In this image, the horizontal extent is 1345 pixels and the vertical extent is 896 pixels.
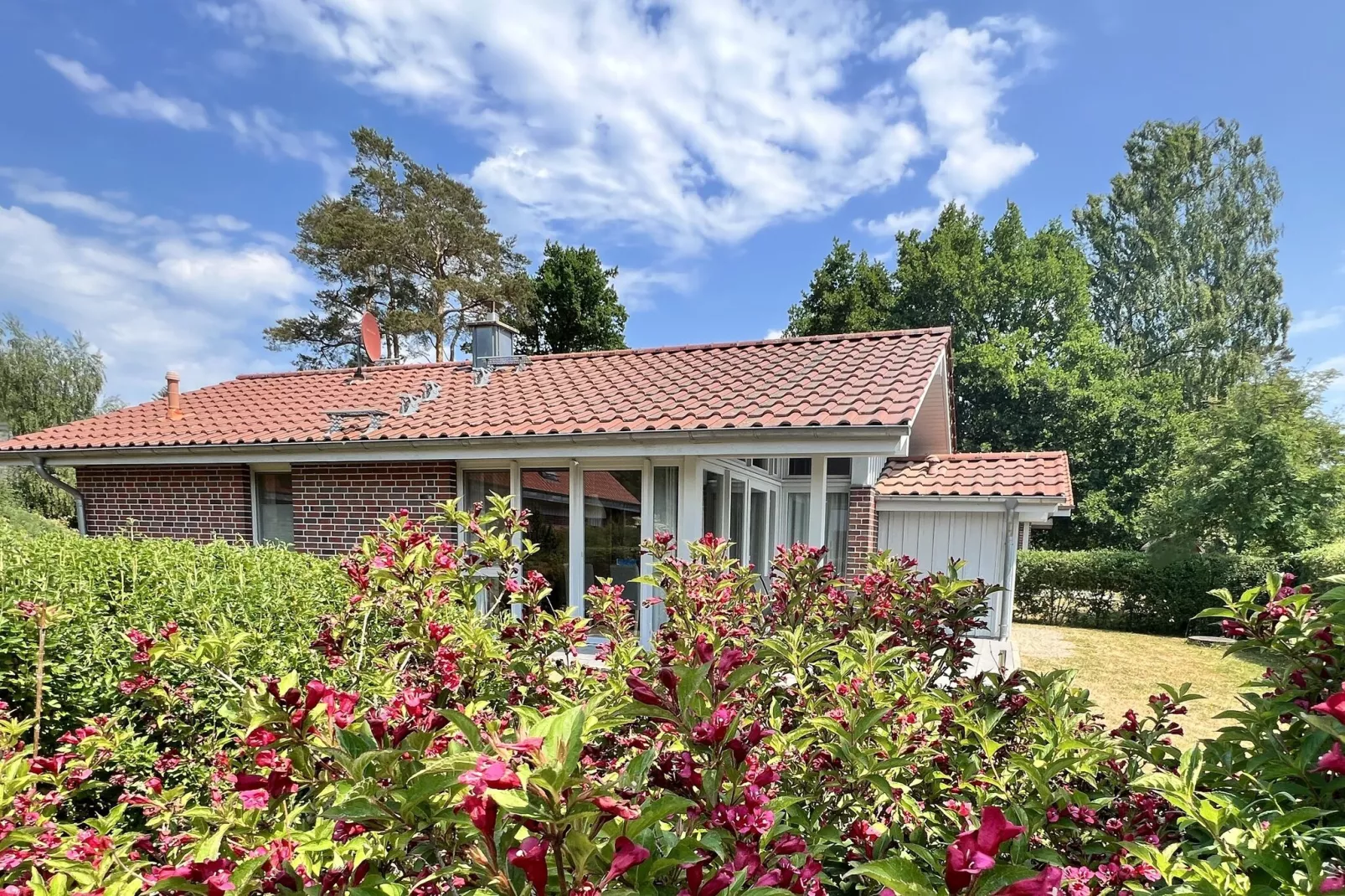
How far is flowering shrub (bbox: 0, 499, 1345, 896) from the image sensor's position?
1005 millimetres

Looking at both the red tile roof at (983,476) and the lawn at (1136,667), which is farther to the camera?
the red tile roof at (983,476)

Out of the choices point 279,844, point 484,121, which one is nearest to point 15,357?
point 484,121

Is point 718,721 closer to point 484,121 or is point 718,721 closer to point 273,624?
point 273,624

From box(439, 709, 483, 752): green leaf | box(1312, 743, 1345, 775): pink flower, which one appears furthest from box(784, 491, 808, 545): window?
box(439, 709, 483, 752): green leaf

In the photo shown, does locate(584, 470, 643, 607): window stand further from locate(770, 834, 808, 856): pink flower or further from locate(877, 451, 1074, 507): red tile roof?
locate(770, 834, 808, 856): pink flower

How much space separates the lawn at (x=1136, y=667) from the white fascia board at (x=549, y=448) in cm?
407

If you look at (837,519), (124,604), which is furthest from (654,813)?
(837,519)

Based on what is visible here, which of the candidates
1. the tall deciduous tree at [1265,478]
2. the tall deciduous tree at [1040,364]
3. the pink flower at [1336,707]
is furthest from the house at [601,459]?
the tall deciduous tree at [1040,364]

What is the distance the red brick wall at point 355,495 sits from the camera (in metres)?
7.95

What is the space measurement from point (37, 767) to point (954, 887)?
260 cm

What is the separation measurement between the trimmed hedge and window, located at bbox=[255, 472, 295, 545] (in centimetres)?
1573

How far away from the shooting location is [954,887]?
0.86 metres

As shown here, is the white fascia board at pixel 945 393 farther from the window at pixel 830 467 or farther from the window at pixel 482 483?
the window at pixel 482 483

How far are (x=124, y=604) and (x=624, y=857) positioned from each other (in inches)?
161
